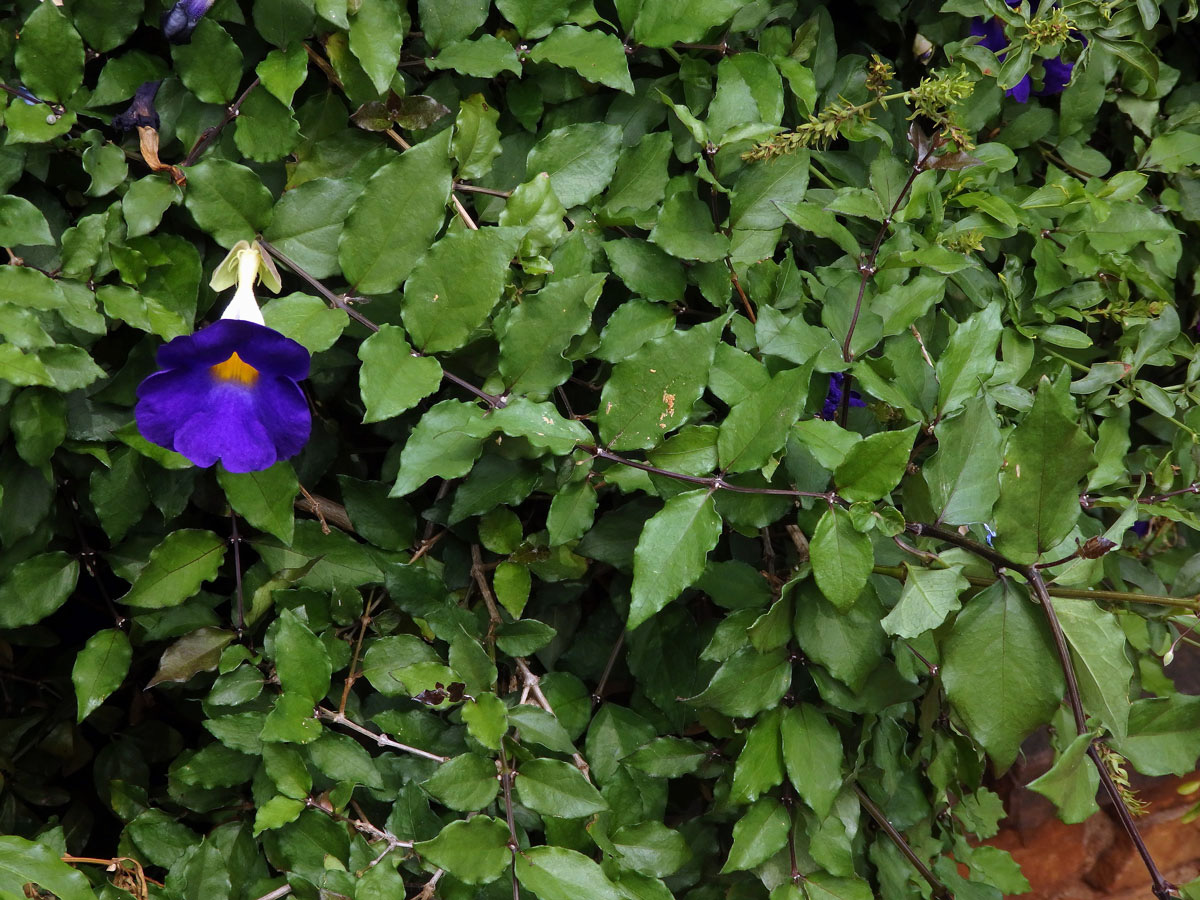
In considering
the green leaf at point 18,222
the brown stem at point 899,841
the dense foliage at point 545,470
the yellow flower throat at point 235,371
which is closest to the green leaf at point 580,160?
the dense foliage at point 545,470

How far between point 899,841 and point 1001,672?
1.24ft

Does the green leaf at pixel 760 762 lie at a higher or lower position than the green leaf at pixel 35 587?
lower

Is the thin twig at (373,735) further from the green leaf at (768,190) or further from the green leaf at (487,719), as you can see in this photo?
the green leaf at (768,190)

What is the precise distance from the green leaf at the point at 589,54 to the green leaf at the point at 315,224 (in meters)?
0.24

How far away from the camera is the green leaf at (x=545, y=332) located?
2.72 feet

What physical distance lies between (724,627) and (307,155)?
0.59 m

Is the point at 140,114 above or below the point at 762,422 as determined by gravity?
above

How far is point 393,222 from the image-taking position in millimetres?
827

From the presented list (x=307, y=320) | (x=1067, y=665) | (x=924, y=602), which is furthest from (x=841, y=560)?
(x=307, y=320)

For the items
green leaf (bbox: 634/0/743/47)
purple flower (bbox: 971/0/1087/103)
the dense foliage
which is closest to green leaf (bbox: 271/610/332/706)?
the dense foliage

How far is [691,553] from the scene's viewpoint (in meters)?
0.76

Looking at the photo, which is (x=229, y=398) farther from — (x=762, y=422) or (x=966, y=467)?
(x=966, y=467)

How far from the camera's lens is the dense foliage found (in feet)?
2.58

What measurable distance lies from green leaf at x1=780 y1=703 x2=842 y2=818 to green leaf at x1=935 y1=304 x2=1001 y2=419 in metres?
0.32
